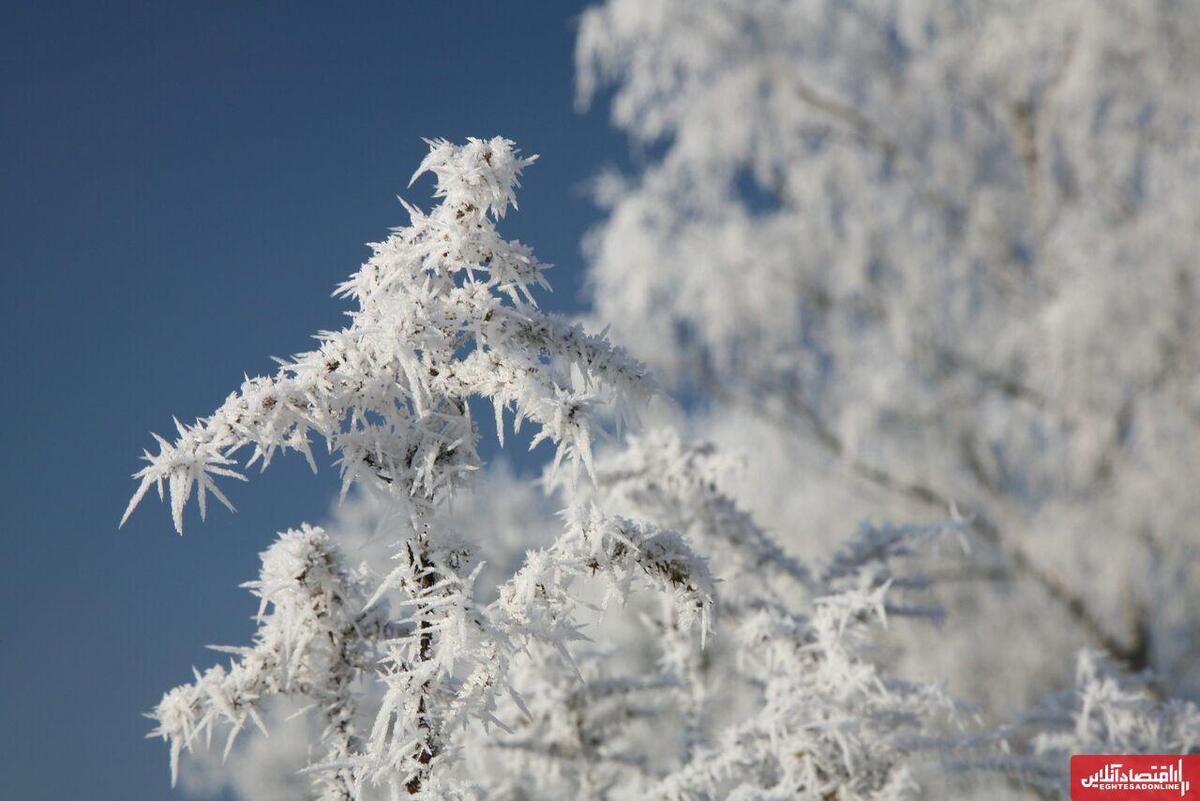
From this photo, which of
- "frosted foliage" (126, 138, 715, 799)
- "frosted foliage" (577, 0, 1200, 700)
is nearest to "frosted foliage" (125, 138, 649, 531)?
"frosted foliage" (126, 138, 715, 799)

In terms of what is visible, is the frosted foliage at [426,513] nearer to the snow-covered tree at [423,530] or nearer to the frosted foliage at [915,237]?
the snow-covered tree at [423,530]

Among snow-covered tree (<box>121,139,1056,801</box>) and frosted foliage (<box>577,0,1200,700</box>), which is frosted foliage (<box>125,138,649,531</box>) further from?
frosted foliage (<box>577,0,1200,700</box>)

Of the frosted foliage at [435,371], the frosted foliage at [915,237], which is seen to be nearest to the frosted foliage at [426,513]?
the frosted foliage at [435,371]

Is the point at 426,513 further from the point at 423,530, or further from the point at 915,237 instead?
the point at 915,237

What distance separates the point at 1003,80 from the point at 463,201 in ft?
34.4

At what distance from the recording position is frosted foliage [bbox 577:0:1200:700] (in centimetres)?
1034

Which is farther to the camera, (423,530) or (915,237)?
(915,237)

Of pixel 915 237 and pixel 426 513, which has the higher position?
pixel 915 237

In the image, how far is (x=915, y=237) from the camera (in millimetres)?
11453

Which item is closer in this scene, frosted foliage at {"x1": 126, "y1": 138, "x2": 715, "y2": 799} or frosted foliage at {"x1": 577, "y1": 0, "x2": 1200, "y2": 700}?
frosted foliage at {"x1": 126, "y1": 138, "x2": 715, "y2": 799}

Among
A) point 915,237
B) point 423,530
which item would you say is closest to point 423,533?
point 423,530

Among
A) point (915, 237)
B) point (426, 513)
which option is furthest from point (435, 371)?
point (915, 237)

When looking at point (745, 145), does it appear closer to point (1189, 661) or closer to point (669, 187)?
point (669, 187)

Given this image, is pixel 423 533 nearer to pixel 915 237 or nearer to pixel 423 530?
pixel 423 530
